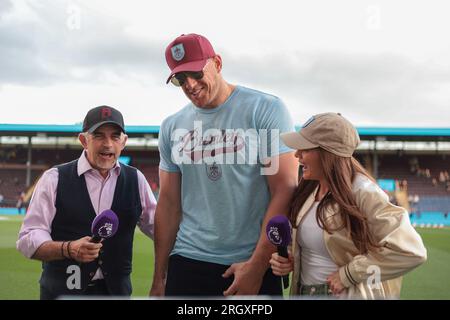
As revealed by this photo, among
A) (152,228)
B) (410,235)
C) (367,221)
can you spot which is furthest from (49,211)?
(410,235)

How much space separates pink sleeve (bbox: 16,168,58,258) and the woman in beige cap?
3.45 feet

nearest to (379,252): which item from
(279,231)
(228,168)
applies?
(279,231)

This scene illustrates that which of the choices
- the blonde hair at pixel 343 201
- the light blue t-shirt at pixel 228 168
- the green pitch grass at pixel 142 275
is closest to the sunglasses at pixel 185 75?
the light blue t-shirt at pixel 228 168

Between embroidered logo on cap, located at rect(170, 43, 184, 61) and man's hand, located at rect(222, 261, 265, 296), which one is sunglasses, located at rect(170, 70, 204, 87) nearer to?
embroidered logo on cap, located at rect(170, 43, 184, 61)

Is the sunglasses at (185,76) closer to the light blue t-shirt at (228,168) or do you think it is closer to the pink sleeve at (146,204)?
the light blue t-shirt at (228,168)

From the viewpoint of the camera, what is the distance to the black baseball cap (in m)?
2.06

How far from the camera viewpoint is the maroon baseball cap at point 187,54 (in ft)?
6.51

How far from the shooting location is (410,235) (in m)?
1.52

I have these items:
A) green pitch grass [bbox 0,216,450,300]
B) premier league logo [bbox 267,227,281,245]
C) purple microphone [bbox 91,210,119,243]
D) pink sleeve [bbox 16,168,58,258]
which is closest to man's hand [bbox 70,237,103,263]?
purple microphone [bbox 91,210,119,243]

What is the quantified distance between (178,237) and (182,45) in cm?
94

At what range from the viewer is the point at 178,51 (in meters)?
2.02

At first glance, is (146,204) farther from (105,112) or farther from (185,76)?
(185,76)

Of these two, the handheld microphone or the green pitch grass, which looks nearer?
the handheld microphone
